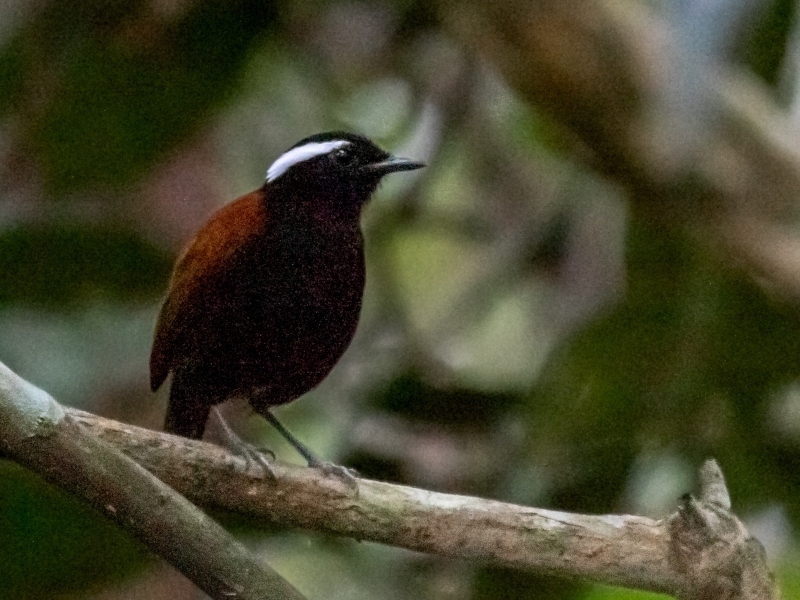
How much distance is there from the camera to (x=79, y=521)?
1413 mm

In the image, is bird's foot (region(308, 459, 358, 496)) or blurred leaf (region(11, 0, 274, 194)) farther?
blurred leaf (region(11, 0, 274, 194))

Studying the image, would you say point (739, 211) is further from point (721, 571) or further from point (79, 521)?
point (79, 521)

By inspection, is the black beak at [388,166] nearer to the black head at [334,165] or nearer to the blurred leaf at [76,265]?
the black head at [334,165]

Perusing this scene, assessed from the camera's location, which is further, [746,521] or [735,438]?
[735,438]

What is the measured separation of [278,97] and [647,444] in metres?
1.00

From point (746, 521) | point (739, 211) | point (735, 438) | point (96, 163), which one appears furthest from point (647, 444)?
point (96, 163)

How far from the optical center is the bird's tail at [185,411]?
1378 millimetres

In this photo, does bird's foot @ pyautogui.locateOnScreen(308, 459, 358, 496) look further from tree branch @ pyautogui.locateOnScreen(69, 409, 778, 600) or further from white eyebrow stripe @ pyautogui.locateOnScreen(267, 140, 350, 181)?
white eyebrow stripe @ pyautogui.locateOnScreen(267, 140, 350, 181)

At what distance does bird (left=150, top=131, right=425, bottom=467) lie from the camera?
1298 mm

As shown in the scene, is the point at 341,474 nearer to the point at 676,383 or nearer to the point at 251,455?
the point at 251,455

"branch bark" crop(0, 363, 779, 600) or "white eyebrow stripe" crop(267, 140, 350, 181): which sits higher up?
"white eyebrow stripe" crop(267, 140, 350, 181)

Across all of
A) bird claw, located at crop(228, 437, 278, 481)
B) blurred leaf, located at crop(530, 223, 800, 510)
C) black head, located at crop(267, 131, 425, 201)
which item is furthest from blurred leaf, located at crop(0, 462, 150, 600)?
blurred leaf, located at crop(530, 223, 800, 510)

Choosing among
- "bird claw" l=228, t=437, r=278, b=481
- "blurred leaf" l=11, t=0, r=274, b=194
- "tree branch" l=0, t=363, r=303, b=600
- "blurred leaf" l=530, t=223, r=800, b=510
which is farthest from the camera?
"blurred leaf" l=11, t=0, r=274, b=194

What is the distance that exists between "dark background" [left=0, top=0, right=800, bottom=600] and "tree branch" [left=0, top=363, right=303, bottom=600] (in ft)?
1.44
